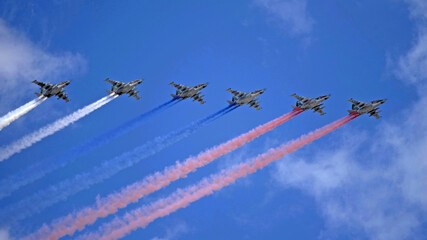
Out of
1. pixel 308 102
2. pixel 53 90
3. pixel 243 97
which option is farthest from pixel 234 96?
pixel 53 90

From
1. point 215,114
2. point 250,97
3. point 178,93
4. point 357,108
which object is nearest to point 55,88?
point 178,93

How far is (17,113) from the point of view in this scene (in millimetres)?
90188

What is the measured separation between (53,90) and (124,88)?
1200cm

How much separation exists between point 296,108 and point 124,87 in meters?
30.4

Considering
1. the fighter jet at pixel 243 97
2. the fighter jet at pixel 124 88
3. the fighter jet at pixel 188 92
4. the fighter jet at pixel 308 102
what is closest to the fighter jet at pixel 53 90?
the fighter jet at pixel 124 88

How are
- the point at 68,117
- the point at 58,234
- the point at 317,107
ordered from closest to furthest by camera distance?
the point at 58,234 → the point at 68,117 → the point at 317,107

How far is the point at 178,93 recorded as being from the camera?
321 ft

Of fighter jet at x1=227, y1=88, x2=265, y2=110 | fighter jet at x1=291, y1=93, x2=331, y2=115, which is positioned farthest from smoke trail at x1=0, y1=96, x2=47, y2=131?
fighter jet at x1=291, y1=93, x2=331, y2=115

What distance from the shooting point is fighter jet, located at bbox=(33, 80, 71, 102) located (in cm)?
9375

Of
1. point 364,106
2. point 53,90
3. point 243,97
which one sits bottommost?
point 364,106

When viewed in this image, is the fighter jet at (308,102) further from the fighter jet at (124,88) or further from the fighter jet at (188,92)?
the fighter jet at (124,88)

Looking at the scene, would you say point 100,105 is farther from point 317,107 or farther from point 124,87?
point 317,107

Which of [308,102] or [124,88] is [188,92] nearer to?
[124,88]

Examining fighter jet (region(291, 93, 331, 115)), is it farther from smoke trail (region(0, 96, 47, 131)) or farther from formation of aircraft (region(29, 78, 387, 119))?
smoke trail (region(0, 96, 47, 131))
